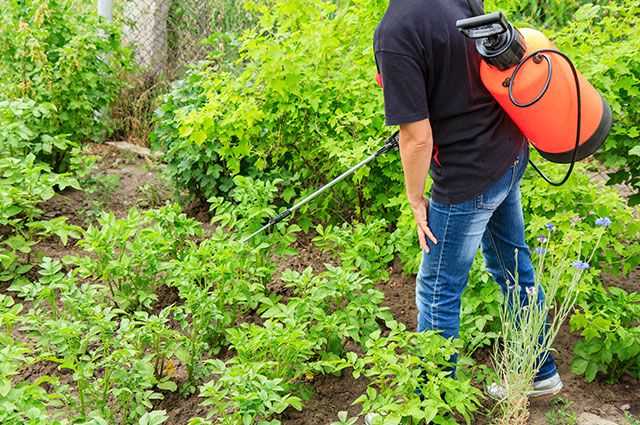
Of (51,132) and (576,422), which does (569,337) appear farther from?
(51,132)

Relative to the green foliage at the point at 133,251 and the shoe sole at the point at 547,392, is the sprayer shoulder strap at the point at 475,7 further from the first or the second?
the green foliage at the point at 133,251

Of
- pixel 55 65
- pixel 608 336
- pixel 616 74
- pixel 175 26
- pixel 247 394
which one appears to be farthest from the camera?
pixel 175 26

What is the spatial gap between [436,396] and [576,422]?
2.82 ft

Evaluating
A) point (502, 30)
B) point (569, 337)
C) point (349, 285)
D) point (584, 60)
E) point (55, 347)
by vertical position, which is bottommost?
point (569, 337)

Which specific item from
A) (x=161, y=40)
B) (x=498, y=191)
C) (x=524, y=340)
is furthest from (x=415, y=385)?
(x=161, y=40)

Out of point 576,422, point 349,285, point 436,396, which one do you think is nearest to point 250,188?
point 349,285

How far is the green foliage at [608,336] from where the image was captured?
10.8ft

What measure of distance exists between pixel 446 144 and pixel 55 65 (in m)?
3.29

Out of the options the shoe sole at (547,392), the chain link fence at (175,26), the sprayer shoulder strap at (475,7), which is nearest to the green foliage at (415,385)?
the shoe sole at (547,392)

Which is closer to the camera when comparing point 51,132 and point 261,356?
point 261,356

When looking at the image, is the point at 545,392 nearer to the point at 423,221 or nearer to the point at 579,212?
the point at 579,212

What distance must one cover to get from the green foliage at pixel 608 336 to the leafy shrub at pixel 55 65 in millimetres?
3219

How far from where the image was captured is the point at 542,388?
3.36 metres

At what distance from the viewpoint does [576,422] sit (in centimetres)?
326
